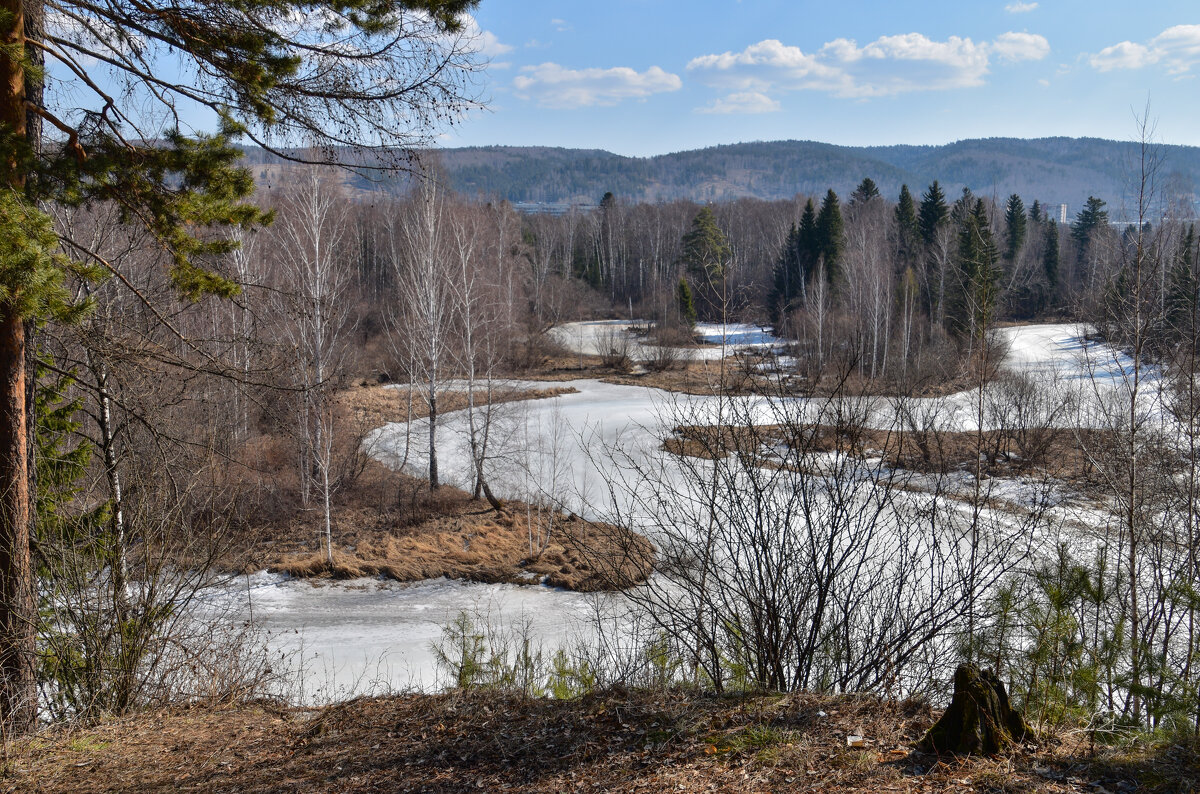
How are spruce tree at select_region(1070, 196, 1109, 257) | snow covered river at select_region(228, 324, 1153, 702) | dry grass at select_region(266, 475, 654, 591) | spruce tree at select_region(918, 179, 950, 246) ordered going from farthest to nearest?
spruce tree at select_region(1070, 196, 1109, 257) → spruce tree at select_region(918, 179, 950, 246) → dry grass at select_region(266, 475, 654, 591) → snow covered river at select_region(228, 324, 1153, 702)

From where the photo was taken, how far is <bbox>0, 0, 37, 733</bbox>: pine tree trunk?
16.1 ft

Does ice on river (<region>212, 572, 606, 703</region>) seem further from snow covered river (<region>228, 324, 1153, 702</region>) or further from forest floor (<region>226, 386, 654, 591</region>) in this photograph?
forest floor (<region>226, 386, 654, 591</region>)

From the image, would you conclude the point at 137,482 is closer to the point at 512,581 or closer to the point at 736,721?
the point at 736,721

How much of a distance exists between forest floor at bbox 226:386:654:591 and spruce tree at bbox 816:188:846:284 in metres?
30.1

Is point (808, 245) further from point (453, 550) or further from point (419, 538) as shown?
point (453, 550)

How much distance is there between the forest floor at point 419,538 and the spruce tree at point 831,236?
30.1m

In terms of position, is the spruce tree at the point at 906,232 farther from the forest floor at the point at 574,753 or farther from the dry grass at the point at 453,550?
the forest floor at the point at 574,753

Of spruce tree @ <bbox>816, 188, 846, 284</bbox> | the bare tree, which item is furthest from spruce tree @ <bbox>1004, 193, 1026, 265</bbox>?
the bare tree

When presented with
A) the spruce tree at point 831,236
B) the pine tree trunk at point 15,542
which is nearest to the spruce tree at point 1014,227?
the spruce tree at point 831,236

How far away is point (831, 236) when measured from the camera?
44.1 m

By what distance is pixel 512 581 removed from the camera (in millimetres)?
14414

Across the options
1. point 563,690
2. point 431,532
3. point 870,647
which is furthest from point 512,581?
point 870,647

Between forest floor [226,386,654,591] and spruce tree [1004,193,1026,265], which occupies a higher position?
spruce tree [1004,193,1026,265]

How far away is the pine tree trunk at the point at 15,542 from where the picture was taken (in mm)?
4906
